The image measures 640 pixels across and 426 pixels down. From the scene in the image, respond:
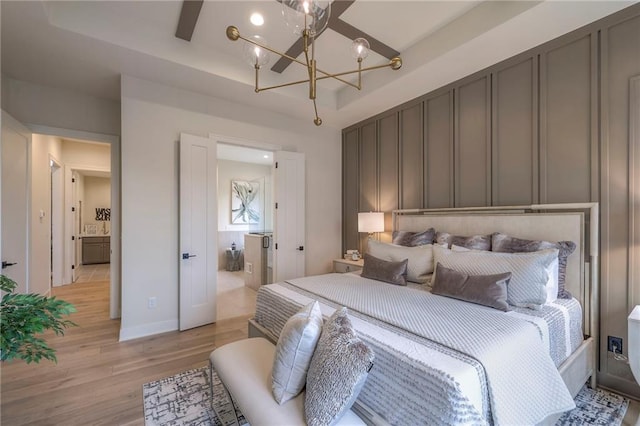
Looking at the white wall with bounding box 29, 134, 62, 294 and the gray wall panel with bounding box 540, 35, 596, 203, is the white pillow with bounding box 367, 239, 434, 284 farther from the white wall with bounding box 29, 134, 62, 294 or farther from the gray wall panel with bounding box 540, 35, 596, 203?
the white wall with bounding box 29, 134, 62, 294

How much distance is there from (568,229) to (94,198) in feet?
36.8

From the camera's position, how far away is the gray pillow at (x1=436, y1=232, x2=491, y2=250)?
105 inches

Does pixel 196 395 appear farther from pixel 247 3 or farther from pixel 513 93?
pixel 513 93

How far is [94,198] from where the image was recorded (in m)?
8.84

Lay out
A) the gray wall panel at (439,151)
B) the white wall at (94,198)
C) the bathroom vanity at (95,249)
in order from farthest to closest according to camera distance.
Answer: the white wall at (94,198) → the bathroom vanity at (95,249) → the gray wall panel at (439,151)

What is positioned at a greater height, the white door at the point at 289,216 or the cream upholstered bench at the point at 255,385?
the white door at the point at 289,216

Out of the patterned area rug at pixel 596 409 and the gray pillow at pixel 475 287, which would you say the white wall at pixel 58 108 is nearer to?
the gray pillow at pixel 475 287

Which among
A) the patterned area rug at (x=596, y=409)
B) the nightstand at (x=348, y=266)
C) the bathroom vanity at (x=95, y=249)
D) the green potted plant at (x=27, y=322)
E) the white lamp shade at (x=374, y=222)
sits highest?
the white lamp shade at (x=374, y=222)

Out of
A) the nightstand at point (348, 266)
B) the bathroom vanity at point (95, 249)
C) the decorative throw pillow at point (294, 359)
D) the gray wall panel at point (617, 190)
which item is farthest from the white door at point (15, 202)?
the bathroom vanity at point (95, 249)

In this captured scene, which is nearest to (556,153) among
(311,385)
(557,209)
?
(557,209)

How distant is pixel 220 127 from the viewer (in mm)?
3775

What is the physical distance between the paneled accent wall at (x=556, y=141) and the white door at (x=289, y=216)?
64.1 inches

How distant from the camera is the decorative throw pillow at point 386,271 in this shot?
271 centimetres

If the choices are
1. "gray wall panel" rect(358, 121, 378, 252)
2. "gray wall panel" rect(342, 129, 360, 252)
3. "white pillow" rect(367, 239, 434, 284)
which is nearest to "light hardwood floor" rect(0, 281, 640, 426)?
"white pillow" rect(367, 239, 434, 284)
